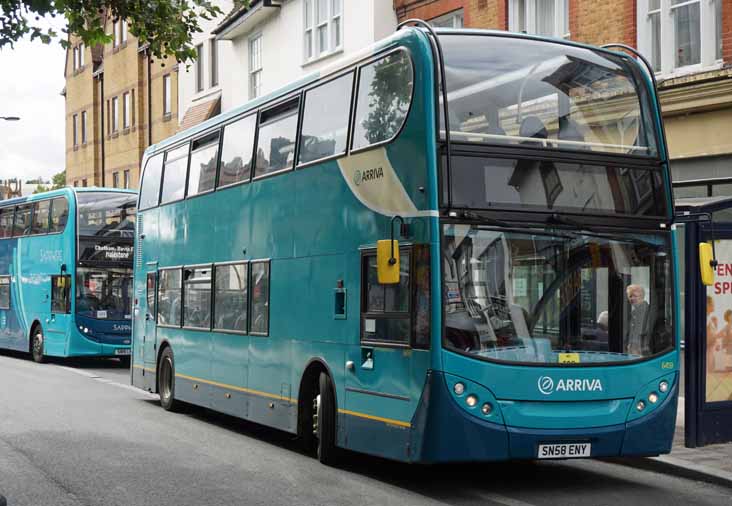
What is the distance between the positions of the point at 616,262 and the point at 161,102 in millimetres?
39101

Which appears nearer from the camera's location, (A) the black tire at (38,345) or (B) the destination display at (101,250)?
(B) the destination display at (101,250)

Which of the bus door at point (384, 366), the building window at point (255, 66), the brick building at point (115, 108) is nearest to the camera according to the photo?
the bus door at point (384, 366)

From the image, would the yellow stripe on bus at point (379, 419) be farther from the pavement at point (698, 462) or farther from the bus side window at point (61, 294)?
the bus side window at point (61, 294)

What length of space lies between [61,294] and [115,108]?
27.6 m

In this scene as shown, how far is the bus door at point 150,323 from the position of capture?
1775cm

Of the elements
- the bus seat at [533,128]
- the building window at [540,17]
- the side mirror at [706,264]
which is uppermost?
the building window at [540,17]

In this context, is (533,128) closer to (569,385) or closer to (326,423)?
(569,385)

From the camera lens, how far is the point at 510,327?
958 centimetres

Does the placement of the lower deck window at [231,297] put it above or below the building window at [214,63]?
below

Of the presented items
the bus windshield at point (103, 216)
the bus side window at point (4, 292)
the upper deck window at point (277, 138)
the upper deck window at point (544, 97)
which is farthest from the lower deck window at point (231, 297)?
the bus side window at point (4, 292)

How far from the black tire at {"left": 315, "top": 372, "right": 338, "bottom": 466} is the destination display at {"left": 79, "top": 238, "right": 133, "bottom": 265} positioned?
16.6 meters

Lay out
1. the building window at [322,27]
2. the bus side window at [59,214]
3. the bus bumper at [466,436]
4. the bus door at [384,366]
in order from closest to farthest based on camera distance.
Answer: the bus bumper at [466,436]
the bus door at [384,366]
the bus side window at [59,214]
the building window at [322,27]

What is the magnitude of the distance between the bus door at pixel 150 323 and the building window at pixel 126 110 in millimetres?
35185

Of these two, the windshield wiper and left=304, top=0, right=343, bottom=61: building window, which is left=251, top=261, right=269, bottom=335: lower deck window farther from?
left=304, top=0, right=343, bottom=61: building window
